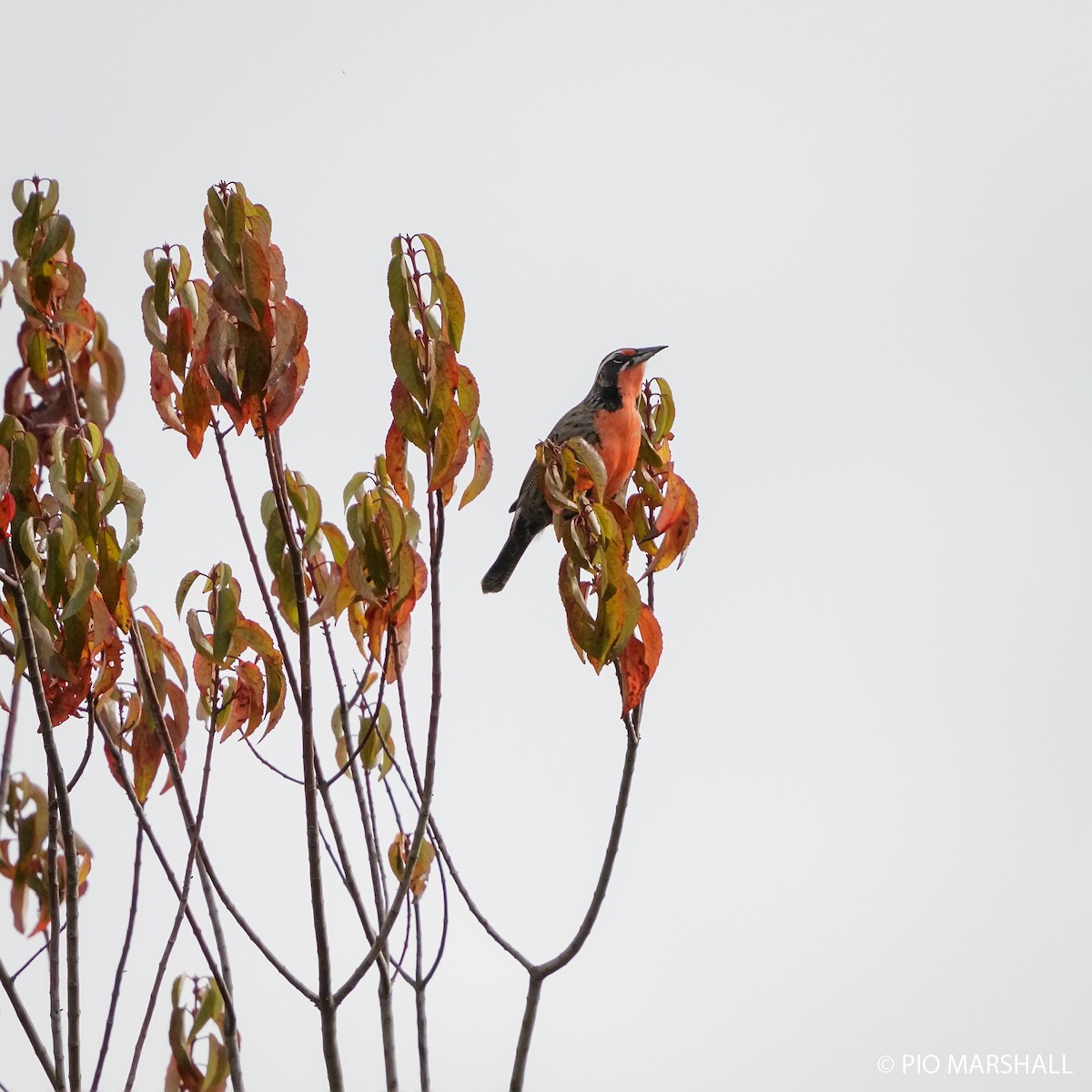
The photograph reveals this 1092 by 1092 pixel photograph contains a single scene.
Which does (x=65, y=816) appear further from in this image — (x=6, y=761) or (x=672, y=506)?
(x=672, y=506)

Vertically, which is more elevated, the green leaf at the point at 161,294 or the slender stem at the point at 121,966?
the green leaf at the point at 161,294

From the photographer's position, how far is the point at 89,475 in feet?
7.75

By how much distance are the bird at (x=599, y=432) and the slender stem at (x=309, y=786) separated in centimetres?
329

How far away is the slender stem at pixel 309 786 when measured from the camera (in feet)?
7.34

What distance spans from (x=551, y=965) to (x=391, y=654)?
735mm

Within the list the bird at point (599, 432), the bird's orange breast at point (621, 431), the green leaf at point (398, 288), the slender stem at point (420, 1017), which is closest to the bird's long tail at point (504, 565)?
the bird at point (599, 432)

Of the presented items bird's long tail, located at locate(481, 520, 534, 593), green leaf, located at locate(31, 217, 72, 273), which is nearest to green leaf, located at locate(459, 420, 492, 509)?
green leaf, located at locate(31, 217, 72, 273)

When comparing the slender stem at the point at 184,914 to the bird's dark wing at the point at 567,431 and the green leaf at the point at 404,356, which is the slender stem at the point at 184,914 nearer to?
the green leaf at the point at 404,356

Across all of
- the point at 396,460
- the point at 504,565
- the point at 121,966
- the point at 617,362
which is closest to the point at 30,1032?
the point at 121,966

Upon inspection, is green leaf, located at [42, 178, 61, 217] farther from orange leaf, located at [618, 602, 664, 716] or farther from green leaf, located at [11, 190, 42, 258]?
orange leaf, located at [618, 602, 664, 716]

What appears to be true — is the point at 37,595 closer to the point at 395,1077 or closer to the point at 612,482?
the point at 395,1077

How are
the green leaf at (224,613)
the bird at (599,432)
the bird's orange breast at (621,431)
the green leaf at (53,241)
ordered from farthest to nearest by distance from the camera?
the bird at (599,432) → the bird's orange breast at (621,431) → the green leaf at (53,241) → the green leaf at (224,613)

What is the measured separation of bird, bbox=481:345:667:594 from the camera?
591 centimetres

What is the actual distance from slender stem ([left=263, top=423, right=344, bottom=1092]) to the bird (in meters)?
3.29
